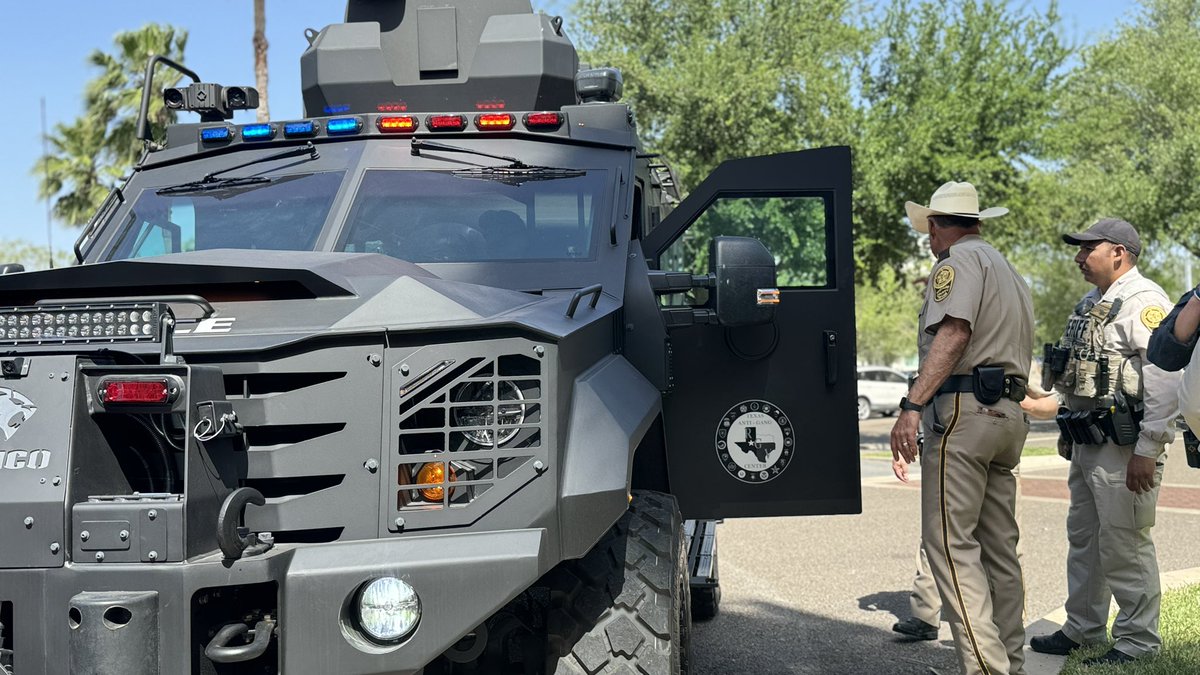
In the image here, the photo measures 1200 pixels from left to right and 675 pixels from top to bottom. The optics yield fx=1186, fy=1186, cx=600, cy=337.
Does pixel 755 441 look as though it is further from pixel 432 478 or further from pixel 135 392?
pixel 135 392

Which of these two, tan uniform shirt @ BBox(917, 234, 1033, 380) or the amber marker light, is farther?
tan uniform shirt @ BBox(917, 234, 1033, 380)

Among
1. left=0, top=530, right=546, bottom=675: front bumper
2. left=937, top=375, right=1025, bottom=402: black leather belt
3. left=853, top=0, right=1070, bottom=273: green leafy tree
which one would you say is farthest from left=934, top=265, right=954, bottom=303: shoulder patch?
left=853, top=0, right=1070, bottom=273: green leafy tree

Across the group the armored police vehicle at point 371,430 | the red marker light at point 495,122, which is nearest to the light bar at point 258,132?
the armored police vehicle at point 371,430

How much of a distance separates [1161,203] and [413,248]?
68.0 ft

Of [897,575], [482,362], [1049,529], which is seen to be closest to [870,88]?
[1049,529]

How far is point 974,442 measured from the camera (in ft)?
16.2

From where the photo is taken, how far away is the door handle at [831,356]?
5.25 metres

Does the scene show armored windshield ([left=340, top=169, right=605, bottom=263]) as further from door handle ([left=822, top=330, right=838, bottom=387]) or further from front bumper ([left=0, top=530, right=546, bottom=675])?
front bumper ([left=0, top=530, right=546, bottom=675])

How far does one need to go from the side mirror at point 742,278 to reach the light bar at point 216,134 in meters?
2.39

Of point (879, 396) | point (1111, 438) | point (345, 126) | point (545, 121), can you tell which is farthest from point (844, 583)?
point (879, 396)

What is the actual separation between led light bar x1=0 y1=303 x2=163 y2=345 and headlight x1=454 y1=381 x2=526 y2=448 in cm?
84

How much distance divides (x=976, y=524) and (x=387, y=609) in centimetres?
287

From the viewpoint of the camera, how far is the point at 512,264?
15.3 feet

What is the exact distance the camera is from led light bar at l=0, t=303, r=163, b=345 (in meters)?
3.15
